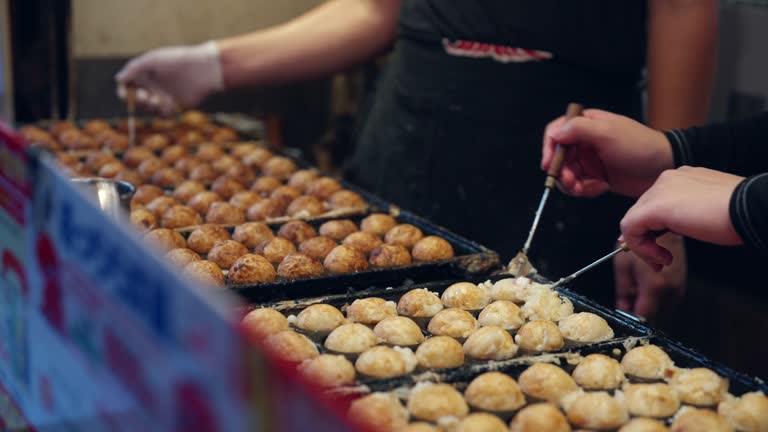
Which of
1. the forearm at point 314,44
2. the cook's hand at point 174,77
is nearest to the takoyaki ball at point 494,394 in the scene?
the forearm at point 314,44

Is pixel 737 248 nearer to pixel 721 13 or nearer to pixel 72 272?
pixel 721 13

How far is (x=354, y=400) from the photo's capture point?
1678 mm

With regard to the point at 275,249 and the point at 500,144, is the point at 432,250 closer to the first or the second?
the point at 275,249

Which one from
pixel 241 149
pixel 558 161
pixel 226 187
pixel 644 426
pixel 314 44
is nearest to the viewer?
pixel 644 426

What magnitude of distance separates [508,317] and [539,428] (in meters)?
0.52

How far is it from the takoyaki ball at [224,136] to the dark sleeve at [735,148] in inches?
83.7

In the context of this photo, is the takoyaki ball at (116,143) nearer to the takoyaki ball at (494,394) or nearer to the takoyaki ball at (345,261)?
the takoyaki ball at (345,261)

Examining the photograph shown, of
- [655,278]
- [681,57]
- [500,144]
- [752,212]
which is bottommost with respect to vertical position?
[655,278]

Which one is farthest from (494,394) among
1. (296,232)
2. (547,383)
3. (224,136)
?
(224,136)

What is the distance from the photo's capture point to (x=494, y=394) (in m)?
1.71

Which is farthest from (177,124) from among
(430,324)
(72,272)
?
(72,272)

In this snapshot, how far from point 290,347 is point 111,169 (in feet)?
5.65

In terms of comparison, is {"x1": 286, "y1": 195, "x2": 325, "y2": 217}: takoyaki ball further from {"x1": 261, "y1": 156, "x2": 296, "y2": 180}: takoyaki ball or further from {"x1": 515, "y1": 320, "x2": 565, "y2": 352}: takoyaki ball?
{"x1": 515, "y1": 320, "x2": 565, "y2": 352}: takoyaki ball

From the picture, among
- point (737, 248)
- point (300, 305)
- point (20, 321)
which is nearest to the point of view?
point (20, 321)
